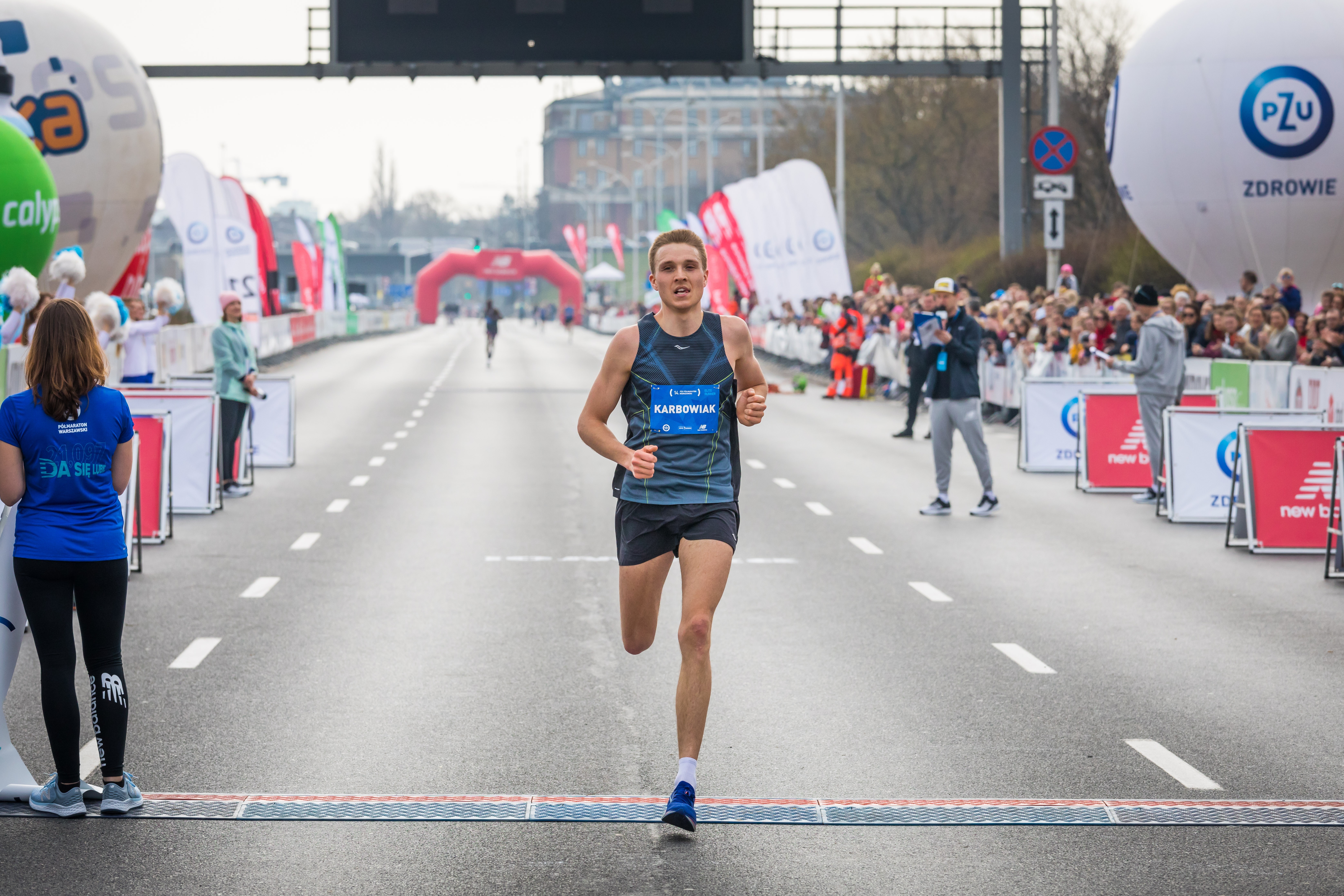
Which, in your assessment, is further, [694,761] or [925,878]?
[694,761]

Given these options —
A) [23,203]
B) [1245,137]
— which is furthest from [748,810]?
[1245,137]

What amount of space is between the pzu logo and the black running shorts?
70.6 feet

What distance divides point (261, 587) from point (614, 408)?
558cm

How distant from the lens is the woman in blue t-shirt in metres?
5.80

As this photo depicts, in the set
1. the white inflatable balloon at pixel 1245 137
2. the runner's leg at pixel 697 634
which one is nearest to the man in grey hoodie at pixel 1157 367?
the runner's leg at pixel 697 634

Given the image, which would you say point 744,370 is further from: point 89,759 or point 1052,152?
point 1052,152

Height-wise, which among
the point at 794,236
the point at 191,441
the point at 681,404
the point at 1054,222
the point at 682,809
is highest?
the point at 794,236

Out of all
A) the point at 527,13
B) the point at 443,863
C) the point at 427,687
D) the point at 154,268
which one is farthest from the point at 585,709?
the point at 154,268

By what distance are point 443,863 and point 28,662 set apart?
162 inches

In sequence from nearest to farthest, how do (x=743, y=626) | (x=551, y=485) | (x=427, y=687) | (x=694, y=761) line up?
(x=694, y=761) → (x=427, y=687) → (x=743, y=626) → (x=551, y=485)

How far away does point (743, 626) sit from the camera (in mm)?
9609

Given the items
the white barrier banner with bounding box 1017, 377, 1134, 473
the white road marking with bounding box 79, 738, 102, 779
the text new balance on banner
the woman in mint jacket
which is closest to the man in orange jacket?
the white barrier banner with bounding box 1017, 377, 1134, 473

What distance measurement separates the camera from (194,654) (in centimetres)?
876

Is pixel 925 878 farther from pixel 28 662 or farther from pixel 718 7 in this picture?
pixel 718 7
